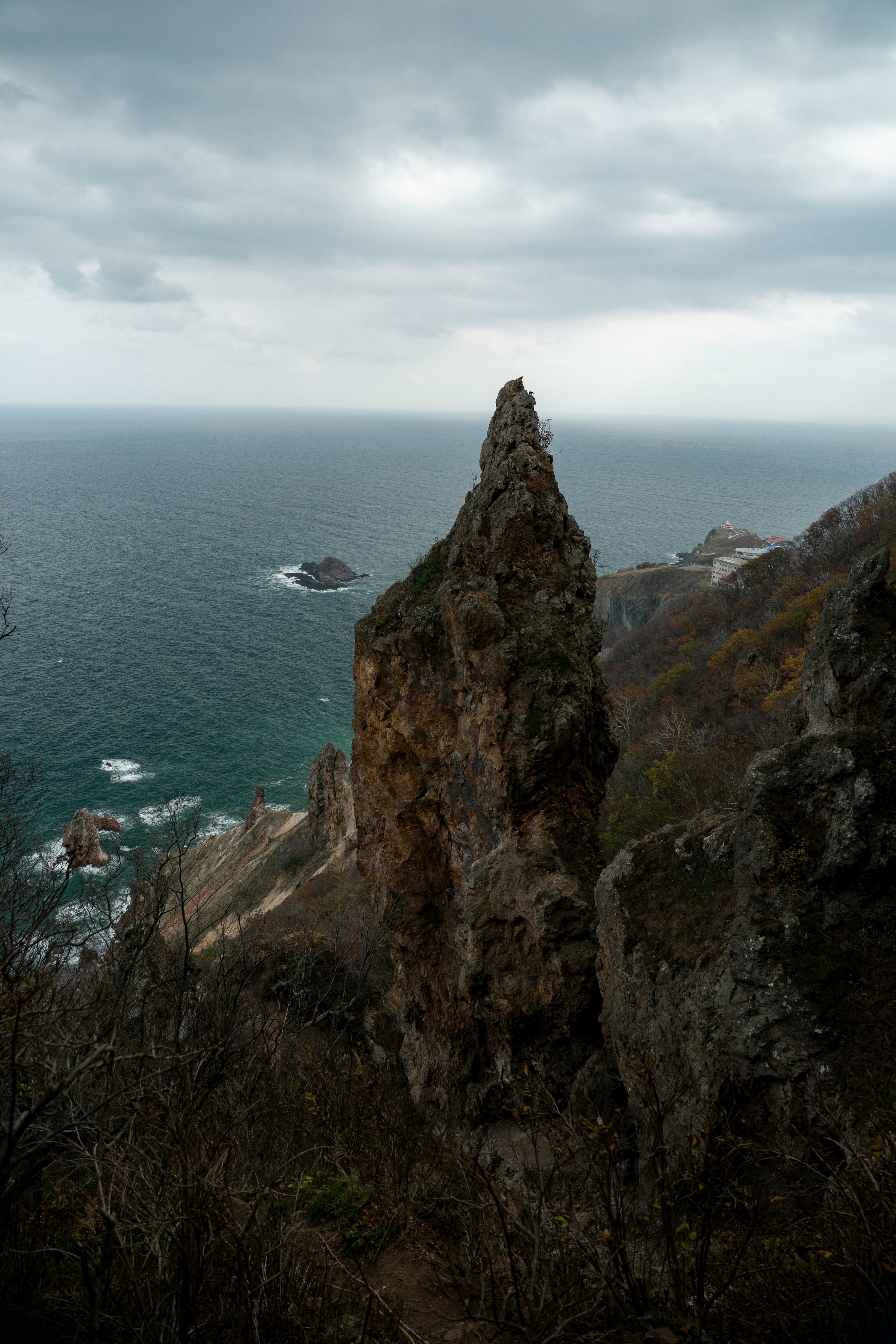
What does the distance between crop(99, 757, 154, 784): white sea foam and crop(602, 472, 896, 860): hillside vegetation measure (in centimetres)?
3505

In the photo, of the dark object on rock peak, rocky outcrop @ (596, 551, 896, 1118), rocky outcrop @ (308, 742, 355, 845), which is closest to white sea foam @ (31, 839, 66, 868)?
rocky outcrop @ (308, 742, 355, 845)

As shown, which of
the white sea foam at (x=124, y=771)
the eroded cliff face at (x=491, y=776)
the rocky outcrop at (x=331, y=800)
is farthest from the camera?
the white sea foam at (x=124, y=771)

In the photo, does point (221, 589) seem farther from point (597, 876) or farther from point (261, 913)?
point (597, 876)

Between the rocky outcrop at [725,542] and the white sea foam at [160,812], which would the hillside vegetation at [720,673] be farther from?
the rocky outcrop at [725,542]

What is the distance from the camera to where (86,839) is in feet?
141

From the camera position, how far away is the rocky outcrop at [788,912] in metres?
8.77

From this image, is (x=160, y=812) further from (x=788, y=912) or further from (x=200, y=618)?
(x=788, y=912)

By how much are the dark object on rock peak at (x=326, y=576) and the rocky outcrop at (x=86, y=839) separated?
2097 inches

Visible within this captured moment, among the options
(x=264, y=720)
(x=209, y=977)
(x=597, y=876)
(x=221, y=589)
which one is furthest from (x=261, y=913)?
(x=221, y=589)

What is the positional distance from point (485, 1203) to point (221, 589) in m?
93.7

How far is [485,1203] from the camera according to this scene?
5316 millimetres

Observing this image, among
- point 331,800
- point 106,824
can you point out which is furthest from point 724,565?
point 106,824

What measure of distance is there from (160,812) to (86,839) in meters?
4.50

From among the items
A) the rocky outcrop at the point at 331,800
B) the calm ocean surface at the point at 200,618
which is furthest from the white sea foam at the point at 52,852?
the rocky outcrop at the point at 331,800
